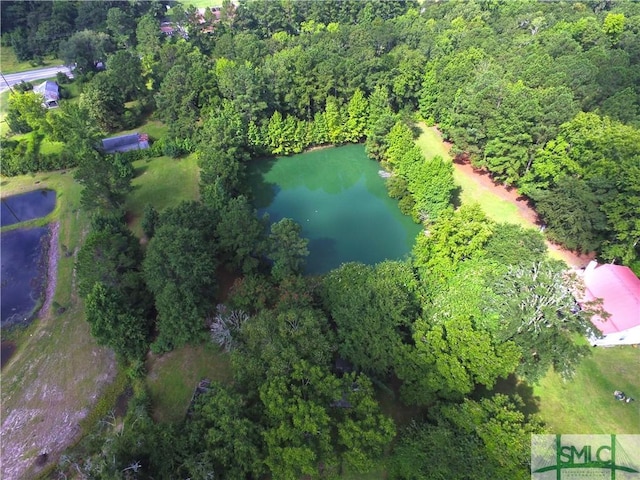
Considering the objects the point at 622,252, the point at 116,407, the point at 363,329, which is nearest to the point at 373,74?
the point at 622,252

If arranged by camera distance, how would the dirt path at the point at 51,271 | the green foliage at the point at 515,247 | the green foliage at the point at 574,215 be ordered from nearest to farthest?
the green foliage at the point at 515,247 → the green foliage at the point at 574,215 → the dirt path at the point at 51,271

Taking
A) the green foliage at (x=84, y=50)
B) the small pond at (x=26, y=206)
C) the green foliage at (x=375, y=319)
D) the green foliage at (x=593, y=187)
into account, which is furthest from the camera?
the green foliage at (x=84, y=50)

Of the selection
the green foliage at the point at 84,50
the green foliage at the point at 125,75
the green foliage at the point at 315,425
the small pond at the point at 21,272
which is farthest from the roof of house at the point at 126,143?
the green foliage at the point at 315,425

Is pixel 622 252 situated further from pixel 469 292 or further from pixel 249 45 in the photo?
pixel 249 45

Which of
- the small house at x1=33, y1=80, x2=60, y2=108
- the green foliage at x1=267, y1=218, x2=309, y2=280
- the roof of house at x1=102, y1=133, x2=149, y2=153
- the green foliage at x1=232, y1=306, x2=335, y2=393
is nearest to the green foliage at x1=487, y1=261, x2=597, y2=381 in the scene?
the green foliage at x1=232, y1=306, x2=335, y2=393

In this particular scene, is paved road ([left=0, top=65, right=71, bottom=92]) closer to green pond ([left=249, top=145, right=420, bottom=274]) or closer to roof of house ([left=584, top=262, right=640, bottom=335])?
green pond ([left=249, top=145, right=420, bottom=274])

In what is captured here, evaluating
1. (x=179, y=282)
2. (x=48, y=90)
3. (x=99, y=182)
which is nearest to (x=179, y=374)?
(x=179, y=282)

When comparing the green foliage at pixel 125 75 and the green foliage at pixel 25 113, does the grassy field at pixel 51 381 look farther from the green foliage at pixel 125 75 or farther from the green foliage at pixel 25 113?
the green foliage at pixel 125 75
